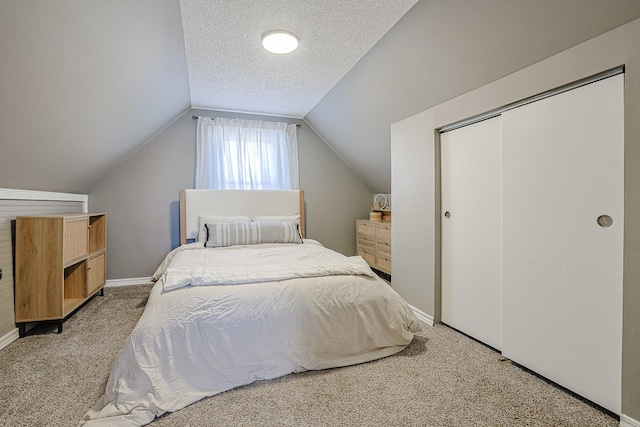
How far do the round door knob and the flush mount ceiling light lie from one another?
7.34ft

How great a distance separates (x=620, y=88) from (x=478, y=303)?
1.52 metres

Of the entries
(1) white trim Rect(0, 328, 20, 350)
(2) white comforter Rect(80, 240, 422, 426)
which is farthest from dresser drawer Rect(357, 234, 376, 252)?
(1) white trim Rect(0, 328, 20, 350)

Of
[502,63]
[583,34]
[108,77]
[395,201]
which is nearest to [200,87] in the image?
[108,77]

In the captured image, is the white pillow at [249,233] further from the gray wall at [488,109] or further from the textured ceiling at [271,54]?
the textured ceiling at [271,54]

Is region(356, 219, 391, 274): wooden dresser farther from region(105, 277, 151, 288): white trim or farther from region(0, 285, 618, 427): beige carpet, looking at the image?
region(105, 277, 151, 288): white trim

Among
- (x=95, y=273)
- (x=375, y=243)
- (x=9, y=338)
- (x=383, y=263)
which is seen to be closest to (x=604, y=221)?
(x=383, y=263)

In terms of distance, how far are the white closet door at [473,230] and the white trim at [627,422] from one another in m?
0.70

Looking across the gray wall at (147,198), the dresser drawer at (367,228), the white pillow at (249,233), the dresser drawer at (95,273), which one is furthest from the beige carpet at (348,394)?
the dresser drawer at (367,228)

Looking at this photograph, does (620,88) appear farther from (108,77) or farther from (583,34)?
(108,77)

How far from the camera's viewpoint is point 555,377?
1642mm

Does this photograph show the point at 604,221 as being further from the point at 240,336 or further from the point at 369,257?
the point at 369,257

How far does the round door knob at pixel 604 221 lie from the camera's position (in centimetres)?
140

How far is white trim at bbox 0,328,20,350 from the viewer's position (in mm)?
2034

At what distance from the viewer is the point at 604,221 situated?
1.42 metres
